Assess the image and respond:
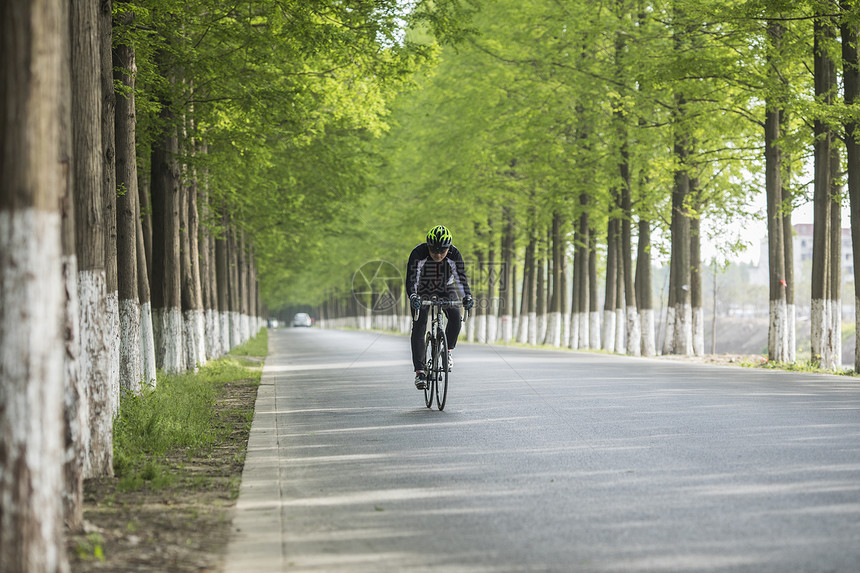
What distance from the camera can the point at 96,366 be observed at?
773cm

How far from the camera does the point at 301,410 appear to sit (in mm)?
12406

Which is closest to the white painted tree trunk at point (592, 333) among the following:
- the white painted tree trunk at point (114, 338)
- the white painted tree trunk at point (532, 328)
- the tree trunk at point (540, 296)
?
the tree trunk at point (540, 296)

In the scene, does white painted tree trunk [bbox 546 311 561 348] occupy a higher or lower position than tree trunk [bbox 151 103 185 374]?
lower

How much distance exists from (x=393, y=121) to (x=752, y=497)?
70.2 feet

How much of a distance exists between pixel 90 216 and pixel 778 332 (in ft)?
60.3

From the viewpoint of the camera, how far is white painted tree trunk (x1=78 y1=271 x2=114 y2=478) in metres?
7.41

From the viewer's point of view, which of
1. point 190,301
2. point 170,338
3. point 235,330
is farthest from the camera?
point 235,330

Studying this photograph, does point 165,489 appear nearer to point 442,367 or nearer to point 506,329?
point 442,367

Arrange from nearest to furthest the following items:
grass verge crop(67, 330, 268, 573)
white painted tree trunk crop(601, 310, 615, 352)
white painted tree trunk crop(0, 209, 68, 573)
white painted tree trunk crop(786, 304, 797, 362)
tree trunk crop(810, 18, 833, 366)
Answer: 1. white painted tree trunk crop(0, 209, 68, 573)
2. grass verge crop(67, 330, 268, 573)
3. tree trunk crop(810, 18, 833, 366)
4. white painted tree trunk crop(786, 304, 797, 362)
5. white painted tree trunk crop(601, 310, 615, 352)

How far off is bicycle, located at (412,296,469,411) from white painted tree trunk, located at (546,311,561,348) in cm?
2785

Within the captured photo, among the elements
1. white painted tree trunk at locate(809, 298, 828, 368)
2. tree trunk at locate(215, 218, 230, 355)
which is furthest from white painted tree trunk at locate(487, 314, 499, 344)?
white painted tree trunk at locate(809, 298, 828, 368)

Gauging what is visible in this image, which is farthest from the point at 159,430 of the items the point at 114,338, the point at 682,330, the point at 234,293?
the point at 234,293

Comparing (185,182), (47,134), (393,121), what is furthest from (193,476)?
(393,121)

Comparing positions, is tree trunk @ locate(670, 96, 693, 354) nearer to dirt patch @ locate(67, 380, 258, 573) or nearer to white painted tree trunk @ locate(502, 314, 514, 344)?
white painted tree trunk @ locate(502, 314, 514, 344)
